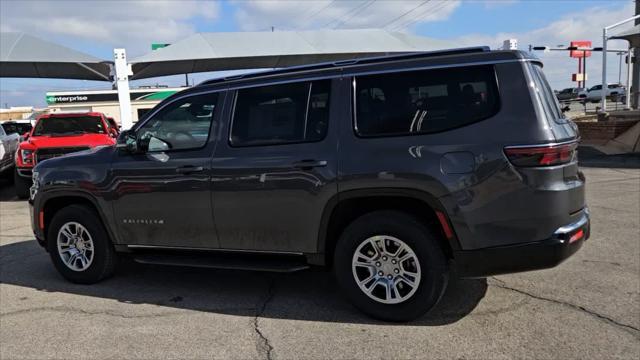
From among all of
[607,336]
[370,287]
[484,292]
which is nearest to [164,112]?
[370,287]

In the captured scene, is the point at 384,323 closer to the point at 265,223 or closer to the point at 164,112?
the point at 265,223

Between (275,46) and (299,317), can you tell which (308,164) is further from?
(275,46)

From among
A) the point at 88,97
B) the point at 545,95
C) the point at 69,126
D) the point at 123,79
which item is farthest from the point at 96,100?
the point at 545,95

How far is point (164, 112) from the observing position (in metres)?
5.07

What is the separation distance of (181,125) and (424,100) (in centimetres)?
231

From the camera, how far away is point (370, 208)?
14.1ft

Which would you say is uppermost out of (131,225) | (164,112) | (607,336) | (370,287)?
(164,112)

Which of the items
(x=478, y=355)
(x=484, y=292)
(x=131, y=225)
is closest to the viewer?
(x=478, y=355)

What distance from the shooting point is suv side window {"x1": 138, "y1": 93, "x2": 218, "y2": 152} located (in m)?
4.86

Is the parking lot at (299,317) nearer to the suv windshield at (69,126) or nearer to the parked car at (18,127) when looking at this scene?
the suv windshield at (69,126)

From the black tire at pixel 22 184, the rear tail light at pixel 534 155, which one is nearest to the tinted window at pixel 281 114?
the rear tail light at pixel 534 155

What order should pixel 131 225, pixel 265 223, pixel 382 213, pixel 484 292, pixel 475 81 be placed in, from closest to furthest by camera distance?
pixel 475 81, pixel 382 213, pixel 265 223, pixel 484 292, pixel 131 225

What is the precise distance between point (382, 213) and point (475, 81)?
121 cm

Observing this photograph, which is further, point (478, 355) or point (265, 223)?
point (265, 223)
